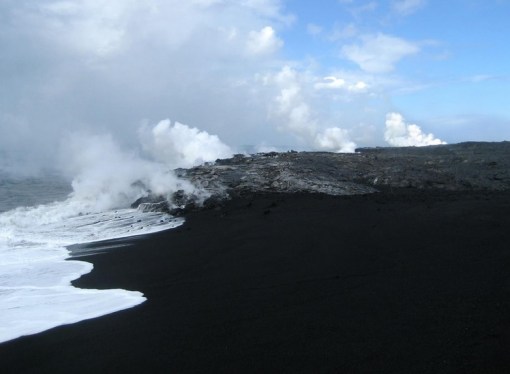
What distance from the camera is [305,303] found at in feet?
24.8

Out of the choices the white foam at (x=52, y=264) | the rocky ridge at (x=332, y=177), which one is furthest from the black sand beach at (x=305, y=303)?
the rocky ridge at (x=332, y=177)

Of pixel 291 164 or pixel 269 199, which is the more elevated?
pixel 291 164

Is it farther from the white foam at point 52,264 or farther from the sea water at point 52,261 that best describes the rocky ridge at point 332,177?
the sea water at point 52,261

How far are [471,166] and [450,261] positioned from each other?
54.3ft

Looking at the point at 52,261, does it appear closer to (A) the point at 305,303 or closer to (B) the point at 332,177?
(A) the point at 305,303

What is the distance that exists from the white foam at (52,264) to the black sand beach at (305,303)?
50cm

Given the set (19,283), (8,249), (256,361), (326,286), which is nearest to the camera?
(256,361)

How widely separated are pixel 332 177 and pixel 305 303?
46.8 ft

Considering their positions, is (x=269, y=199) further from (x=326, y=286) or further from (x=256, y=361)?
(x=256, y=361)

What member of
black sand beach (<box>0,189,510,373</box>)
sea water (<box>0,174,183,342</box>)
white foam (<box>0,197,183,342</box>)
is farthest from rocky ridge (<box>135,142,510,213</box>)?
black sand beach (<box>0,189,510,373</box>)

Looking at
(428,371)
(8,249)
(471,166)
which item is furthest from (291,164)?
(428,371)

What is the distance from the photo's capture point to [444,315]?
22.0 ft

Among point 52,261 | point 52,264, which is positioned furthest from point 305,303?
point 52,261

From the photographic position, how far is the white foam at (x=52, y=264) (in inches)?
308
